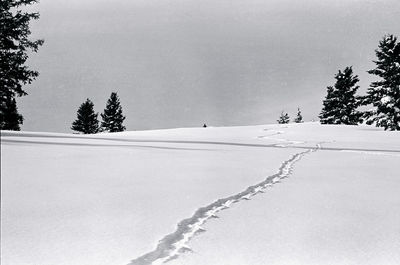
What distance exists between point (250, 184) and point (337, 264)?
2256mm

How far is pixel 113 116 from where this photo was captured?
256 feet

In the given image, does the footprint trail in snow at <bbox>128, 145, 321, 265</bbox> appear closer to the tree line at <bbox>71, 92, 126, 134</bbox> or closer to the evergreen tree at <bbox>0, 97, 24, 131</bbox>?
the evergreen tree at <bbox>0, 97, 24, 131</bbox>

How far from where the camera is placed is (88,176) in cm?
364

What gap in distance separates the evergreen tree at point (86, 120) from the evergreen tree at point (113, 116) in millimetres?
1673

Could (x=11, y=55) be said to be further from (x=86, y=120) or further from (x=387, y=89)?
(x=86, y=120)

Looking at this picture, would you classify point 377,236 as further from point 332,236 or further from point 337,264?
point 337,264

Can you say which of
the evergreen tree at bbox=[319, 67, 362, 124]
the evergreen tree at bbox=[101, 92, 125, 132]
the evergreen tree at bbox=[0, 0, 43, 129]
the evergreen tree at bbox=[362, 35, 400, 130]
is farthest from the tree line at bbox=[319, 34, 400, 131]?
the evergreen tree at bbox=[101, 92, 125, 132]

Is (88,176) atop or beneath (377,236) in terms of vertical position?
atop

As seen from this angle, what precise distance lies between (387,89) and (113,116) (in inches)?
2027

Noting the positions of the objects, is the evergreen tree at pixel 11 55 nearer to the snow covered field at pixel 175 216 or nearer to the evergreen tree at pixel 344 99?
the snow covered field at pixel 175 216

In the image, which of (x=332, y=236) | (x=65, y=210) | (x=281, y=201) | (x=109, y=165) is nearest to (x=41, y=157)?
(x=109, y=165)

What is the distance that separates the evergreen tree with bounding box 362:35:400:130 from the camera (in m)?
37.4

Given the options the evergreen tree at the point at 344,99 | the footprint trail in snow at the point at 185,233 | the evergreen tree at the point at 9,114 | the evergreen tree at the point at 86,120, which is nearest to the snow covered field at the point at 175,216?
the footprint trail in snow at the point at 185,233

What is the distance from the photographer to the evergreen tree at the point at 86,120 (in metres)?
75.9
